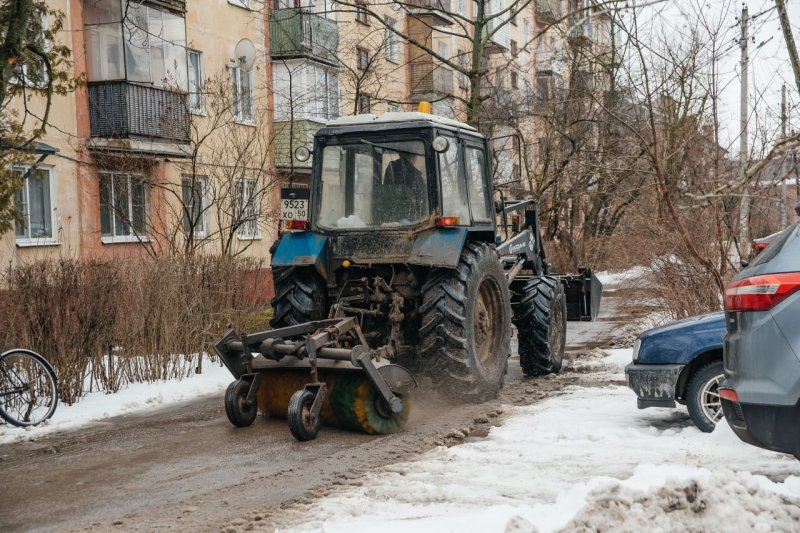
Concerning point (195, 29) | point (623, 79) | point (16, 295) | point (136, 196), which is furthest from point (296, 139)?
point (16, 295)

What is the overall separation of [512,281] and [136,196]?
1101cm

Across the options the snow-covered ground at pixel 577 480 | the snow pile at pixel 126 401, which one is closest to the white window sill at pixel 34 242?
the snow pile at pixel 126 401

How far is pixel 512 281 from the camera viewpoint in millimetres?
11727

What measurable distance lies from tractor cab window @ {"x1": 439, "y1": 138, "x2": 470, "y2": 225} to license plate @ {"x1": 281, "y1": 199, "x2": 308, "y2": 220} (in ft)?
4.34

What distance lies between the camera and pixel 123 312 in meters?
10.7

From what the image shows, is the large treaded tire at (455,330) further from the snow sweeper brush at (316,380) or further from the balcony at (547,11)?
the balcony at (547,11)

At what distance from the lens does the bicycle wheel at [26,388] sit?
8797 mm

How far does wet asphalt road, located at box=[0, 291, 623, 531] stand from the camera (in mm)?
5789

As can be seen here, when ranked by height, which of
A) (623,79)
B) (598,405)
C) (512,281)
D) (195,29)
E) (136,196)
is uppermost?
(195,29)

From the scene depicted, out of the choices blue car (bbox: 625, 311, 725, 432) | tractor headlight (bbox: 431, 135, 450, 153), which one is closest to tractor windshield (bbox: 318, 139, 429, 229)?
tractor headlight (bbox: 431, 135, 450, 153)

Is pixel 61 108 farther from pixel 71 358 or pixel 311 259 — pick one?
pixel 311 259

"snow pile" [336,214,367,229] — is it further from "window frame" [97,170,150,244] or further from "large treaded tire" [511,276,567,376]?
"window frame" [97,170,150,244]

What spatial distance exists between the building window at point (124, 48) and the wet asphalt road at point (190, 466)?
12563mm

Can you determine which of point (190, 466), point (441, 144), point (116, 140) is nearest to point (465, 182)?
point (441, 144)
